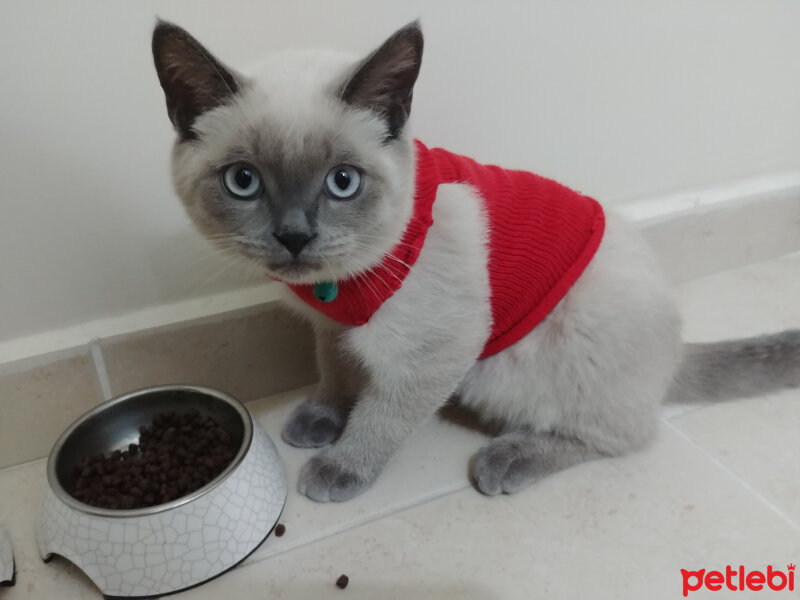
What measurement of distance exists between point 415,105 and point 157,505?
869 millimetres

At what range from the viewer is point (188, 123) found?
893 mm

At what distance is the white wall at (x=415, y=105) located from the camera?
3.48 ft

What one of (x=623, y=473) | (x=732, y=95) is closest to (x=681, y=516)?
(x=623, y=473)

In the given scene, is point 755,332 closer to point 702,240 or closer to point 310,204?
point 702,240

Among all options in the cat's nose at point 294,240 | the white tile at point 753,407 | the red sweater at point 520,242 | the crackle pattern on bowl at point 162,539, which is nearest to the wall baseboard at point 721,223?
the white tile at point 753,407

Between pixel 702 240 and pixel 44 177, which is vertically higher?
pixel 44 177

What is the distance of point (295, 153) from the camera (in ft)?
2.73

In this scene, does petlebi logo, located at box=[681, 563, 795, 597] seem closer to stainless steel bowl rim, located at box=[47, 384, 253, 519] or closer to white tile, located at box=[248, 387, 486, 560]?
white tile, located at box=[248, 387, 486, 560]

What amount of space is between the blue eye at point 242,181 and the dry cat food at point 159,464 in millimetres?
451

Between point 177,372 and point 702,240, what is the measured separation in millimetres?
1342

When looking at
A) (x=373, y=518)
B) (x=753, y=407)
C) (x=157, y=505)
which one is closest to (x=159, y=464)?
(x=157, y=505)

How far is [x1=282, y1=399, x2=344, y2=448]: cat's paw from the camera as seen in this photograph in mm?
1226

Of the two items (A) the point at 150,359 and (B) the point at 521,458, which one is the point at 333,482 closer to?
(B) the point at 521,458

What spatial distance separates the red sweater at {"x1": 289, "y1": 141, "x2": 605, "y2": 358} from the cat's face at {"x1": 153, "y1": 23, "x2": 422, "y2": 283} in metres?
0.16
